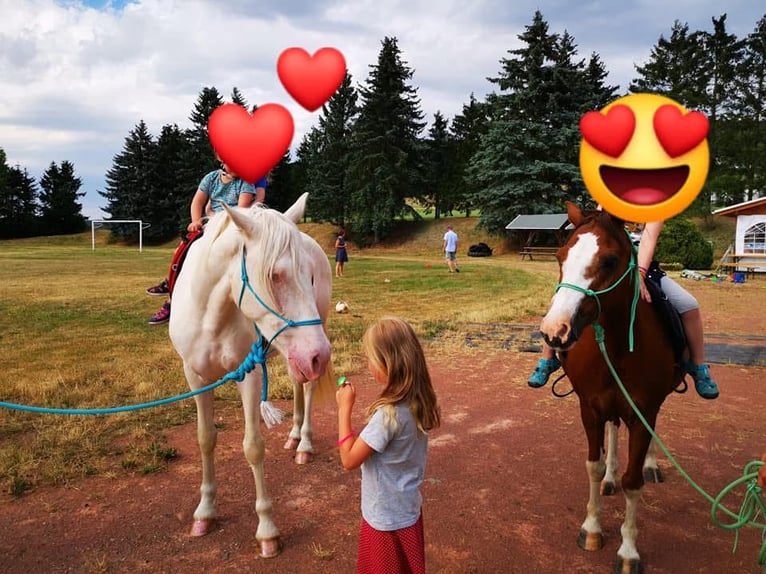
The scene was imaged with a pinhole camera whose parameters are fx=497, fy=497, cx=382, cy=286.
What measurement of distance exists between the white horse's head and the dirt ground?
4.59ft

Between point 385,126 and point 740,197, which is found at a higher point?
point 385,126

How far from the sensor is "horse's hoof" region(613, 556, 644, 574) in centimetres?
293

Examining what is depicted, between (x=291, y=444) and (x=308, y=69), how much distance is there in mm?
3282

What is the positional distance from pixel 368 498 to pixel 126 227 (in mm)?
57853

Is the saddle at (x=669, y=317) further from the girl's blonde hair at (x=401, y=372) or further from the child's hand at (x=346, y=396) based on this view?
the child's hand at (x=346, y=396)

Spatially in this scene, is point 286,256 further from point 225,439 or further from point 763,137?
point 763,137

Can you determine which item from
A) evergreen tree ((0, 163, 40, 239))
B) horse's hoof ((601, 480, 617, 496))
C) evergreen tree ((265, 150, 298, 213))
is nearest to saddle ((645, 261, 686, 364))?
horse's hoof ((601, 480, 617, 496))

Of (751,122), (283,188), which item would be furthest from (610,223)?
(283,188)

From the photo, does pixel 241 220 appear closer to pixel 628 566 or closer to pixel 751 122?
pixel 628 566

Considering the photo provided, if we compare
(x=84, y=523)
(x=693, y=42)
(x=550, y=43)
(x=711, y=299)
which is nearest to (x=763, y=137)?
(x=693, y=42)

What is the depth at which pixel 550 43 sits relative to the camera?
33.7m

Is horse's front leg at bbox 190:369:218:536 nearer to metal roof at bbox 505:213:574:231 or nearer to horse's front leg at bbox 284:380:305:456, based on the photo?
horse's front leg at bbox 284:380:305:456

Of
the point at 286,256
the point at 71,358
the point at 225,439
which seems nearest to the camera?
the point at 286,256

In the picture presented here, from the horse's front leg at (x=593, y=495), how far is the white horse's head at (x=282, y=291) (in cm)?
189
